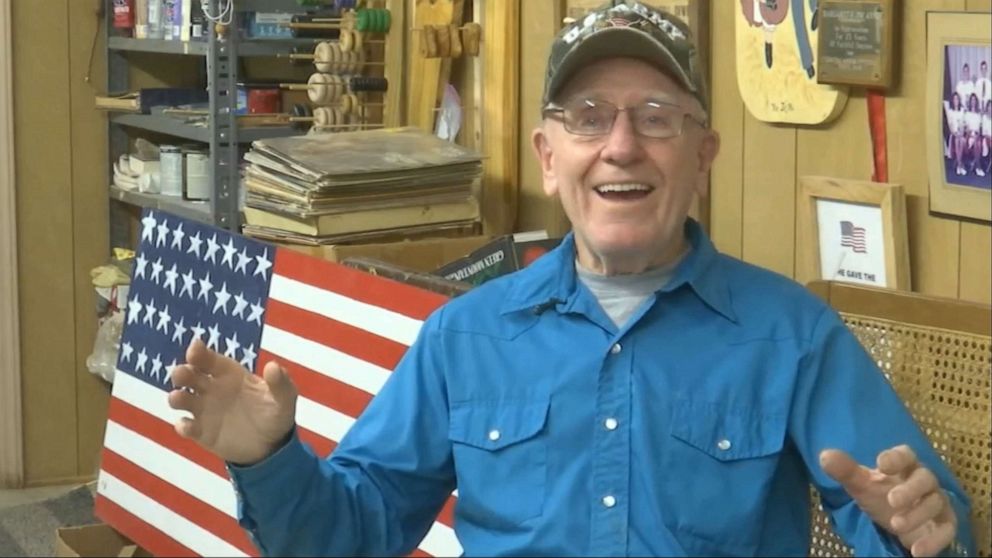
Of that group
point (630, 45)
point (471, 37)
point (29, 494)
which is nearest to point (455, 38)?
point (471, 37)

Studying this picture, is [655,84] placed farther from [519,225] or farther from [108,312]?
[108,312]

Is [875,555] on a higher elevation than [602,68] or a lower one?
lower

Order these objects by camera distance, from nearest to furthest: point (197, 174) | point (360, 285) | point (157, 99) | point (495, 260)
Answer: point (360, 285) < point (495, 260) < point (197, 174) < point (157, 99)

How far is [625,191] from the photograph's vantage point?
5.79ft

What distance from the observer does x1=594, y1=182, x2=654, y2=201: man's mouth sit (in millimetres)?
1760

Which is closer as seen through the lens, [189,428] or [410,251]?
[189,428]

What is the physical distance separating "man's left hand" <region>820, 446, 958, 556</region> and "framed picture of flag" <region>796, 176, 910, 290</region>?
64cm

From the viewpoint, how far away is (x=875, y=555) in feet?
5.21

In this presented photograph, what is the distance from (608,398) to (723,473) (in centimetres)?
15

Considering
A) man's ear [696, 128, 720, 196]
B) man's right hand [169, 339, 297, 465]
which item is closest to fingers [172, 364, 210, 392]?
man's right hand [169, 339, 297, 465]

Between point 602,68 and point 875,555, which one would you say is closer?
point 875,555

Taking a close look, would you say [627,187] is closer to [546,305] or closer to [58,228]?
[546,305]

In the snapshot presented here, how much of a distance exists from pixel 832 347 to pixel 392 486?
535 millimetres

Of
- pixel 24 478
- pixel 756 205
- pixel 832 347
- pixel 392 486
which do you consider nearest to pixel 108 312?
pixel 24 478
